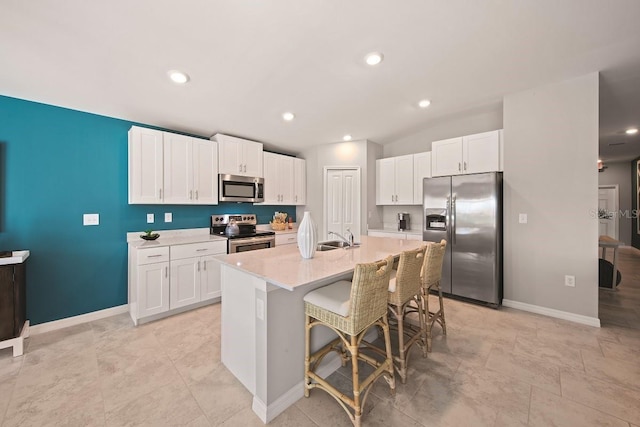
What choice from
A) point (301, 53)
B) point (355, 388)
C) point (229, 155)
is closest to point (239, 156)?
point (229, 155)

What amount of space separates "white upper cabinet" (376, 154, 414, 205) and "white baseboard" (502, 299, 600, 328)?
6.54 feet

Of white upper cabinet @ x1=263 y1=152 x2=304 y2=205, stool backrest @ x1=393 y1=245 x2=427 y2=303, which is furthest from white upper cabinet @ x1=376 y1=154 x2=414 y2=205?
stool backrest @ x1=393 y1=245 x2=427 y2=303

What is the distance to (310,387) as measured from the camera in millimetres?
1689

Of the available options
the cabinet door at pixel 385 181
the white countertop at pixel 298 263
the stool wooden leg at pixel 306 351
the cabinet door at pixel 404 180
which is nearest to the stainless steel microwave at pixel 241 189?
the white countertop at pixel 298 263

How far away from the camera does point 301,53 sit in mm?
2113

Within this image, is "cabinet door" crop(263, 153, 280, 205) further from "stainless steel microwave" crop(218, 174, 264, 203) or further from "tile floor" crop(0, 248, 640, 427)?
"tile floor" crop(0, 248, 640, 427)

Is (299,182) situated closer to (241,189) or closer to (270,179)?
(270,179)

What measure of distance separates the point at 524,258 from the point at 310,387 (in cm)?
302

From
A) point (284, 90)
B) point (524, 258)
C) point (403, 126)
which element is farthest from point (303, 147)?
point (524, 258)

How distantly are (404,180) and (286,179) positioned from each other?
218 centimetres

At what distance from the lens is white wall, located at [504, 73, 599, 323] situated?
8.77 feet

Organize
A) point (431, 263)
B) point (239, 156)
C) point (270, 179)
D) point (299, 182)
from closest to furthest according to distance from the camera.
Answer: point (431, 263) → point (239, 156) → point (270, 179) → point (299, 182)

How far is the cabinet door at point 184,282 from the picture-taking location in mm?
3004

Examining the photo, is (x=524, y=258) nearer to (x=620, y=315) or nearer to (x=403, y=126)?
(x=620, y=315)
